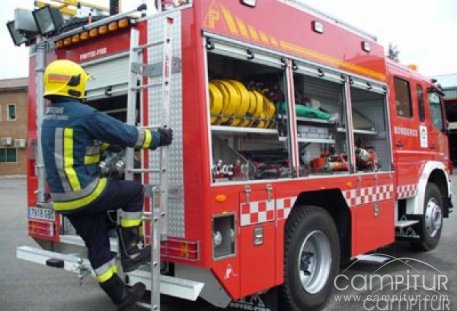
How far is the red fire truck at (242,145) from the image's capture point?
3836mm

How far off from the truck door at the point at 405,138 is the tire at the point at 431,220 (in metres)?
0.57

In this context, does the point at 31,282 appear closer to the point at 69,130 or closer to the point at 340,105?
the point at 69,130

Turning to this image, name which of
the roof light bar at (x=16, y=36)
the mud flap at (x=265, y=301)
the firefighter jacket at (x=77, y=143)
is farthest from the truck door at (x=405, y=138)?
the roof light bar at (x=16, y=36)

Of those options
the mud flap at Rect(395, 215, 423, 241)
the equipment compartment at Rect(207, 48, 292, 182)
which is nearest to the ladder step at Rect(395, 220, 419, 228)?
the mud flap at Rect(395, 215, 423, 241)

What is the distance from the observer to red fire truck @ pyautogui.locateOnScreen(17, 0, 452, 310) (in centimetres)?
384

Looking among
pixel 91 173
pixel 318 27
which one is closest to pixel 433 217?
pixel 318 27

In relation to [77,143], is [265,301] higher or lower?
lower

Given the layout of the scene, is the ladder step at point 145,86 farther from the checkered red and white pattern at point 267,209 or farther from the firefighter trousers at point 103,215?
the checkered red and white pattern at point 267,209

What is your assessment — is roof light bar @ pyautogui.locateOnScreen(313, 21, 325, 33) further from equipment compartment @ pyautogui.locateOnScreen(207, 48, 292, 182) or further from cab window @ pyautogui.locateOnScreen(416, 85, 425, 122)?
cab window @ pyautogui.locateOnScreen(416, 85, 425, 122)

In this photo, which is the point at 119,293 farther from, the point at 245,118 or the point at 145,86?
the point at 245,118

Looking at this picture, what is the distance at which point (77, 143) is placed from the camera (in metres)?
3.75

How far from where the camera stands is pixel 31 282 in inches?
247

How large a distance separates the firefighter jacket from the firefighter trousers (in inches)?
3.5

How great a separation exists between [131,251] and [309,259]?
1.94m
